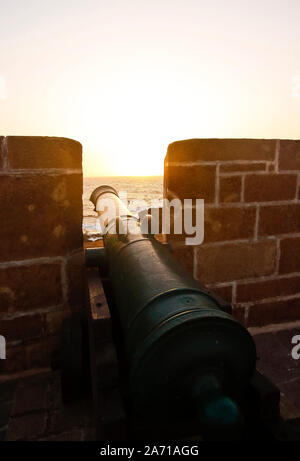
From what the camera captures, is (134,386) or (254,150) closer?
(134,386)

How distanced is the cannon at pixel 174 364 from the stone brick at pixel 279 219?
5.39 feet

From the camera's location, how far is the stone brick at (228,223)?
9.34 ft

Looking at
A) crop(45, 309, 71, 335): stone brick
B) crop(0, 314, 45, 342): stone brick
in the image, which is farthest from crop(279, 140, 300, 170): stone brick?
crop(0, 314, 45, 342): stone brick

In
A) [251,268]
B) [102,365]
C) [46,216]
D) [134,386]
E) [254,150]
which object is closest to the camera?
[134,386]

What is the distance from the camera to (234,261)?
302 cm

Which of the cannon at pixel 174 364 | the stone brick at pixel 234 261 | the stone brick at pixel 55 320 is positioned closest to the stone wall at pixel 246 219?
the stone brick at pixel 234 261

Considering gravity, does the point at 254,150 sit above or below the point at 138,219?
above

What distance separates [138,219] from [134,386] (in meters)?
1.44

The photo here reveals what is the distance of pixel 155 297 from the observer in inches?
51.7
